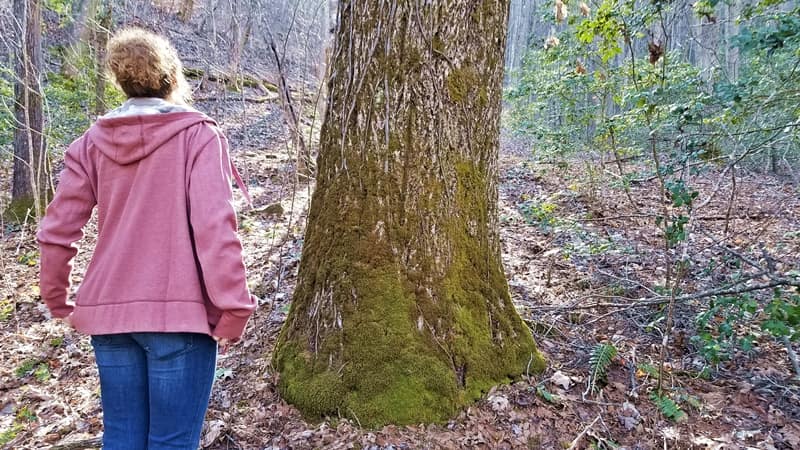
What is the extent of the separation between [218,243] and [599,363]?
2437 mm

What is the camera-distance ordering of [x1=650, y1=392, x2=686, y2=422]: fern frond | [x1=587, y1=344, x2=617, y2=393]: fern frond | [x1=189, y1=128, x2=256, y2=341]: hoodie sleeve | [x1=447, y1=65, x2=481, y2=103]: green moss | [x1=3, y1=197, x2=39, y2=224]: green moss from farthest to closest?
[x1=3, y1=197, x2=39, y2=224]: green moss, [x1=587, y1=344, x2=617, y2=393]: fern frond, [x1=650, y1=392, x2=686, y2=422]: fern frond, [x1=447, y1=65, x2=481, y2=103]: green moss, [x1=189, y1=128, x2=256, y2=341]: hoodie sleeve

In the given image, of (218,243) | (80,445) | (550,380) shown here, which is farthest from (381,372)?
(80,445)

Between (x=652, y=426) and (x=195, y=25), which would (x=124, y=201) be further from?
(x=195, y=25)

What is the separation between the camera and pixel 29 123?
7.34m

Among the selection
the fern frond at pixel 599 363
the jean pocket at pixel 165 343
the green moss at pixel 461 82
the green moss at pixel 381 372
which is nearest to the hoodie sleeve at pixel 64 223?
the jean pocket at pixel 165 343

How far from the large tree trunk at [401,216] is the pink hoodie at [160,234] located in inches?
36.3

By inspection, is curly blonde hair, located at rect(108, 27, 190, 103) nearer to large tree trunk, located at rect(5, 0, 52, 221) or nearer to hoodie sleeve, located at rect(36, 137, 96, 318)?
hoodie sleeve, located at rect(36, 137, 96, 318)

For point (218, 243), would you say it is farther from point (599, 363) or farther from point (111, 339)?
point (599, 363)

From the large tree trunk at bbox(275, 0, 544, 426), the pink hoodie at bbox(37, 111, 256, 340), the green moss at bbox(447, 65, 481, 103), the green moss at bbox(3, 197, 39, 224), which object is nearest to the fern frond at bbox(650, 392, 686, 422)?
the large tree trunk at bbox(275, 0, 544, 426)

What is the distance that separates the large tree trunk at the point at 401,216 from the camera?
254cm

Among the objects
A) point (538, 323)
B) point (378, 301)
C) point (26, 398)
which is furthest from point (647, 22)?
point (26, 398)

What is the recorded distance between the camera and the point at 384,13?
8.28 feet

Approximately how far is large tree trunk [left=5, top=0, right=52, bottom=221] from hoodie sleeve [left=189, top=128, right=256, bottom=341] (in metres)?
6.14

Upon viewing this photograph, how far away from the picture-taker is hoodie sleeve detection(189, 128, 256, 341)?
5.59 feet
